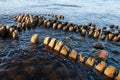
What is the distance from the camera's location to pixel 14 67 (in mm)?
10922

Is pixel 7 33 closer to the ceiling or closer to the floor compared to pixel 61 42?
closer to the floor

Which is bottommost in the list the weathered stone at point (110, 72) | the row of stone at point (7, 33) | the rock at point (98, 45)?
the rock at point (98, 45)

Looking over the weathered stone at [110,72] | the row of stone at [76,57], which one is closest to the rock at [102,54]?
the row of stone at [76,57]

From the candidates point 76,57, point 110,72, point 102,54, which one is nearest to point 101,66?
point 110,72

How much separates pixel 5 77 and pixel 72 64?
380 centimetres

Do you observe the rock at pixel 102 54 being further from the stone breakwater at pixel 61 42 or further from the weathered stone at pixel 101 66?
the weathered stone at pixel 101 66

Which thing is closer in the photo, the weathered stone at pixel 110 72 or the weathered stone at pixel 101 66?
the weathered stone at pixel 110 72

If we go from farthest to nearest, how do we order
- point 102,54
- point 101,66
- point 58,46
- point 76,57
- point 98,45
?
point 98,45, point 102,54, point 58,46, point 76,57, point 101,66

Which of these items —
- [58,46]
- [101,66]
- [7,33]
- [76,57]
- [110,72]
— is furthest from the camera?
[7,33]

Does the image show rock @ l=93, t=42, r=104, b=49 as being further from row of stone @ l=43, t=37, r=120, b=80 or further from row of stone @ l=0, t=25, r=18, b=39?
row of stone @ l=0, t=25, r=18, b=39

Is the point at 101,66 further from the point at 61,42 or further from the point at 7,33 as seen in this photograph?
the point at 7,33

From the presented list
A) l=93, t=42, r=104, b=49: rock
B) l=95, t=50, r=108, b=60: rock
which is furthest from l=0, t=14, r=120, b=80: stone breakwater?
l=93, t=42, r=104, b=49: rock

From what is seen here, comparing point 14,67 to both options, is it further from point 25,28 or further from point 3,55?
point 25,28

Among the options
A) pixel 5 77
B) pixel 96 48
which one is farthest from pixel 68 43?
pixel 5 77
